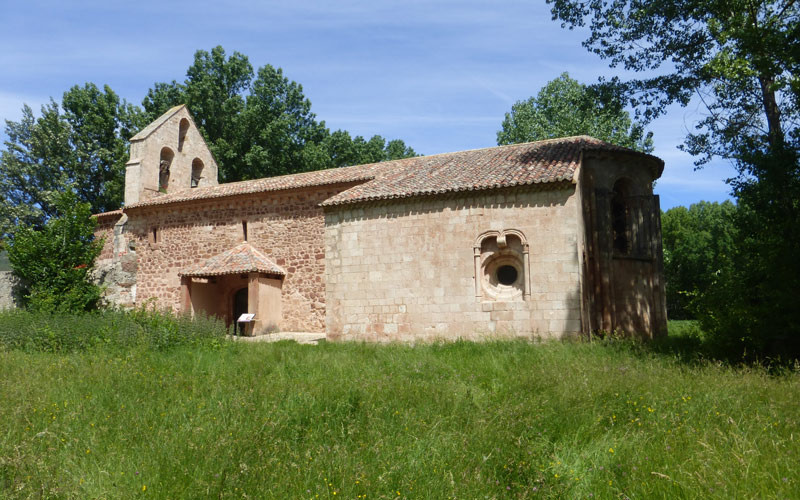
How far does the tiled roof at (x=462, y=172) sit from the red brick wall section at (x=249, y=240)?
2.21 feet

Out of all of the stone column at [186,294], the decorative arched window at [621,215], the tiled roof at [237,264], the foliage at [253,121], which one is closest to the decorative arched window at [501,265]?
the decorative arched window at [621,215]

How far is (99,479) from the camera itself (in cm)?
428

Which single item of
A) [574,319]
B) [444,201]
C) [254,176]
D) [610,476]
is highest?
[254,176]

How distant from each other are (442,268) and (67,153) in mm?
25996

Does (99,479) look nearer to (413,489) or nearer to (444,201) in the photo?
(413,489)

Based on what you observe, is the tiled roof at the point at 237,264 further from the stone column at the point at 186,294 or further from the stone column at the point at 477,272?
the stone column at the point at 477,272

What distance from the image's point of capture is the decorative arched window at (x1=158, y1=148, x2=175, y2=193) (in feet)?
72.7

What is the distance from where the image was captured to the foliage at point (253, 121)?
97.1 feet

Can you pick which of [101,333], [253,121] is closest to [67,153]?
[253,121]

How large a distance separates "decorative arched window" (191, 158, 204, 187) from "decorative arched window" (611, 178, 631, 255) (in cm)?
1701

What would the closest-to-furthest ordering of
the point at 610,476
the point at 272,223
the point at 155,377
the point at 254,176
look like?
the point at 610,476 → the point at 155,377 → the point at 272,223 → the point at 254,176

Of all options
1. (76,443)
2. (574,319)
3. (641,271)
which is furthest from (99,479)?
(641,271)

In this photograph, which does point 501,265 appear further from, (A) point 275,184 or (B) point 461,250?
(A) point 275,184

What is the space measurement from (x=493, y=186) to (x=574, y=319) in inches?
140
